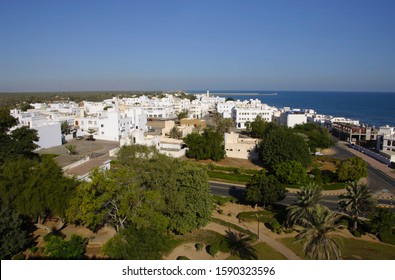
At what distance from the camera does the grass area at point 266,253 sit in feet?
77.7

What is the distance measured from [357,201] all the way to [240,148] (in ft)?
96.1

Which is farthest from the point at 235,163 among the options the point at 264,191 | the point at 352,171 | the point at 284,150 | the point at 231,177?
the point at 264,191

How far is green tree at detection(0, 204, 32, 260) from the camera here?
68.2 ft

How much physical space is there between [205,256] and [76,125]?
207 ft

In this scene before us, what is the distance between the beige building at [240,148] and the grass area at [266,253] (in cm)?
3121

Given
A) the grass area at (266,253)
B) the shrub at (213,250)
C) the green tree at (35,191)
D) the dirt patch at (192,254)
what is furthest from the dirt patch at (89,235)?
the grass area at (266,253)

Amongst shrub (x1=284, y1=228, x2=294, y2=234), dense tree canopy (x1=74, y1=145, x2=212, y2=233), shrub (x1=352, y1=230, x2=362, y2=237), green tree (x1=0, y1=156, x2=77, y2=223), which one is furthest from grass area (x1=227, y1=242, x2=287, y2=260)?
green tree (x1=0, y1=156, x2=77, y2=223)

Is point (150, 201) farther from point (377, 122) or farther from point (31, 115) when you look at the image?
point (377, 122)

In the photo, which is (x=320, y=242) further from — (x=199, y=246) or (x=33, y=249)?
(x=33, y=249)

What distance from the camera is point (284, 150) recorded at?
46250mm

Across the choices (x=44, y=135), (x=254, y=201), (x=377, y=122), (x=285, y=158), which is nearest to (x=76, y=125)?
(x=44, y=135)

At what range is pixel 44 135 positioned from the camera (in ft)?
200

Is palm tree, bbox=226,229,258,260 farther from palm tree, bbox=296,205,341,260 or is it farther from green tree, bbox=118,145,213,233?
palm tree, bbox=296,205,341,260

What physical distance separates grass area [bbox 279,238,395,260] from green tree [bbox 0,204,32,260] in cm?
1935
